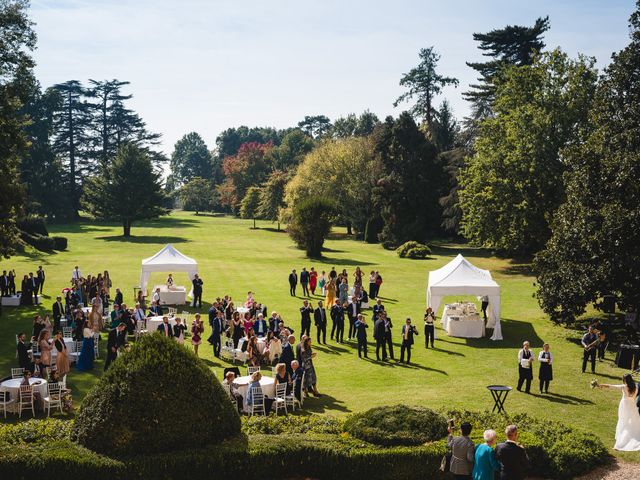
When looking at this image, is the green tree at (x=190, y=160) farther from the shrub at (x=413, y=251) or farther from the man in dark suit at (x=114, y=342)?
the man in dark suit at (x=114, y=342)

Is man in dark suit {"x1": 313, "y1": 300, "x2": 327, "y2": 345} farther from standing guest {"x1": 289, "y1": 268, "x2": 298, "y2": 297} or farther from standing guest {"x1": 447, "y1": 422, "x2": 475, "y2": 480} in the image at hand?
standing guest {"x1": 447, "y1": 422, "x2": 475, "y2": 480}

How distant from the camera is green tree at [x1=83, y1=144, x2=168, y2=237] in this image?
6328cm

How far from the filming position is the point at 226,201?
341 ft

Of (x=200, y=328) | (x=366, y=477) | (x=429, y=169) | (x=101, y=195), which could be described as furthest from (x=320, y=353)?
(x=101, y=195)

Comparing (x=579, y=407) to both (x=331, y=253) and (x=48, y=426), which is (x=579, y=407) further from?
(x=331, y=253)

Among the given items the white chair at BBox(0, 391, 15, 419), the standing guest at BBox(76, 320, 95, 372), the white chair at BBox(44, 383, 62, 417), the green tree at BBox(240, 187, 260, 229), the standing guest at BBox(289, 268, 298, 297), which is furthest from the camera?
the green tree at BBox(240, 187, 260, 229)

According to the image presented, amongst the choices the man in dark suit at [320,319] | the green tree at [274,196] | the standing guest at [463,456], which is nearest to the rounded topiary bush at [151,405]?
the standing guest at [463,456]

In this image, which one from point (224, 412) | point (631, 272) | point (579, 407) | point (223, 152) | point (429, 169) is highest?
point (223, 152)

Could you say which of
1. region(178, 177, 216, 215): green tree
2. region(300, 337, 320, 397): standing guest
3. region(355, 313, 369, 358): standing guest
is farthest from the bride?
region(178, 177, 216, 215): green tree

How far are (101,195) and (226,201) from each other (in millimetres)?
40702

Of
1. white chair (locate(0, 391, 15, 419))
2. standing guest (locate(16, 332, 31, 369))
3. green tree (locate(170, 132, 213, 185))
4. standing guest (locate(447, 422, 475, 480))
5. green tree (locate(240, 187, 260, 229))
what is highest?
green tree (locate(170, 132, 213, 185))

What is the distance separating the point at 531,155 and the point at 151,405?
1514 inches

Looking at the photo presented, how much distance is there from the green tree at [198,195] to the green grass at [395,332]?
52139 millimetres

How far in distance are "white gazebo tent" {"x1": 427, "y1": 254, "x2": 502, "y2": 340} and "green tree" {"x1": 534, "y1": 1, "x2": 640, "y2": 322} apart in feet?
7.08
